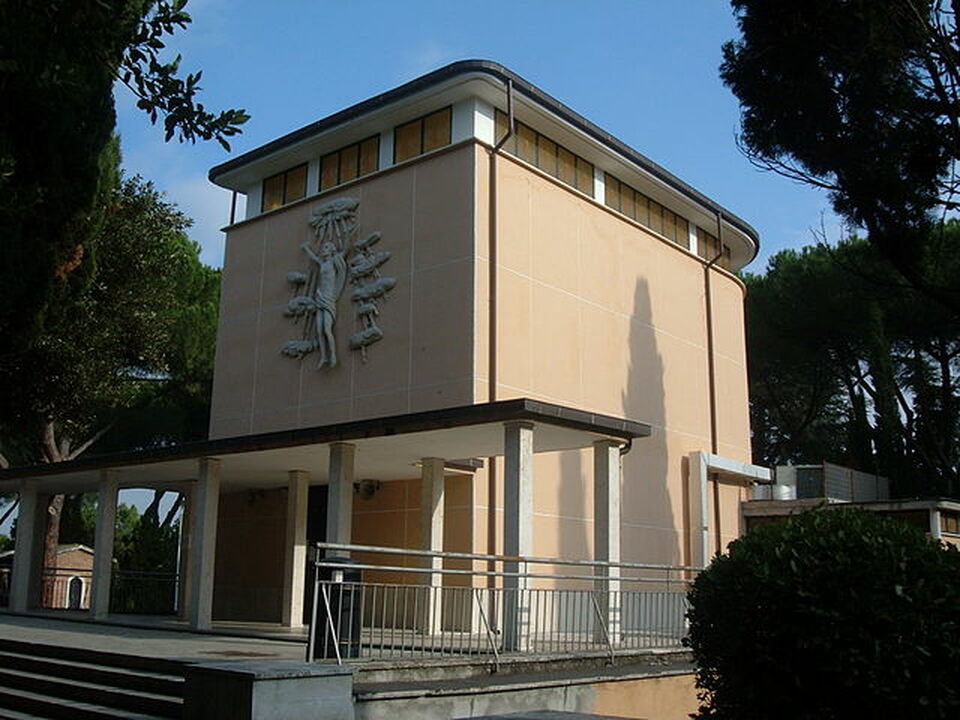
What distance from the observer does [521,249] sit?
57.9ft

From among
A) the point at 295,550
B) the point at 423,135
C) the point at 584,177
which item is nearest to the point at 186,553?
the point at 295,550

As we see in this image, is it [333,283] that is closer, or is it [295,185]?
[333,283]

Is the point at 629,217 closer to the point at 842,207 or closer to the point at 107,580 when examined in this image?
the point at 842,207

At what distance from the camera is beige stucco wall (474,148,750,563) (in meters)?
17.2

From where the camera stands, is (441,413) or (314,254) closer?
(441,413)

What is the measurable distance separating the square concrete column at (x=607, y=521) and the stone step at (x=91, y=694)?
519 centimetres

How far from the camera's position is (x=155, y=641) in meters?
12.9

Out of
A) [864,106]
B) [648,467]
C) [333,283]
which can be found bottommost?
[648,467]

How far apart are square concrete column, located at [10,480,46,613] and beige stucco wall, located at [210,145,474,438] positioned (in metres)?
3.74

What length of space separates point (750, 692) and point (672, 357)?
14.5 metres

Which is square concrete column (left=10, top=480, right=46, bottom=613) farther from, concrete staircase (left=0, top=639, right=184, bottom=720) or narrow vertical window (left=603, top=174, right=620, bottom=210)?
narrow vertical window (left=603, top=174, right=620, bottom=210)

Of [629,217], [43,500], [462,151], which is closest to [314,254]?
[462,151]

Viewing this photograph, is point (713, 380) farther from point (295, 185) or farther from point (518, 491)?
point (518, 491)

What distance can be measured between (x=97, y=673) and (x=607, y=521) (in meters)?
6.04
